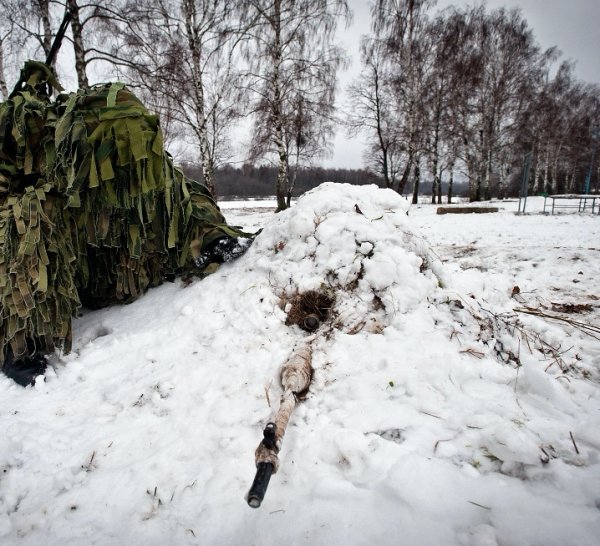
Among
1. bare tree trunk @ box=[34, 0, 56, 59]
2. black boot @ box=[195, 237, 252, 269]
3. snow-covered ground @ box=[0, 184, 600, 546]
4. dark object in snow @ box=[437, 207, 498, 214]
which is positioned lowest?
snow-covered ground @ box=[0, 184, 600, 546]

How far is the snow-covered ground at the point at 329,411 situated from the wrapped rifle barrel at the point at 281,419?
0.28ft

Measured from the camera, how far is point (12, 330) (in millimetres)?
1869

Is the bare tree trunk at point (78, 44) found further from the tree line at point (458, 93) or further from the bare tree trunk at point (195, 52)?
the tree line at point (458, 93)

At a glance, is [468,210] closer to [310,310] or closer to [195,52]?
[195,52]

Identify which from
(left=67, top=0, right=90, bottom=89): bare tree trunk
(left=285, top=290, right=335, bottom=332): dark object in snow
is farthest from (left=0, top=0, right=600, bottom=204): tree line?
(left=285, top=290, right=335, bottom=332): dark object in snow

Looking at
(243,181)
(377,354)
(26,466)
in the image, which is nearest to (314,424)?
(377,354)

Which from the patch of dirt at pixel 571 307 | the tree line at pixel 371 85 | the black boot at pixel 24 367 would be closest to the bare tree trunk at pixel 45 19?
the tree line at pixel 371 85

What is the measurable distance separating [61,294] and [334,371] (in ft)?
6.03

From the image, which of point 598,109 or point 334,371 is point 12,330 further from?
point 598,109

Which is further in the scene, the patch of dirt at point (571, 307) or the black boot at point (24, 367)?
the patch of dirt at point (571, 307)

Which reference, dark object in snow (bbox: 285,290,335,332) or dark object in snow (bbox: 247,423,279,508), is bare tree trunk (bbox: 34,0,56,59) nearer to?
dark object in snow (bbox: 285,290,335,332)

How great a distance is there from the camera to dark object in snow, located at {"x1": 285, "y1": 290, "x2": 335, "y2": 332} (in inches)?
83.8

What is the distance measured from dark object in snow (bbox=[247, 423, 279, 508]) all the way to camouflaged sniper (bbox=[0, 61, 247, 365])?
1764mm

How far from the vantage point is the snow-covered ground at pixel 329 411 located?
3.52 feet
